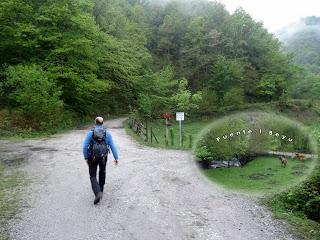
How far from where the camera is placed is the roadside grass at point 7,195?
24.2 feet

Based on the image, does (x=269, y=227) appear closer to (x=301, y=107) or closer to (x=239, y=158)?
(x=239, y=158)

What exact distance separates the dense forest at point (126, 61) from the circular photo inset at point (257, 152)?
18997 mm

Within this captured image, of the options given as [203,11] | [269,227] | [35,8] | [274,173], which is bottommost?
[269,227]

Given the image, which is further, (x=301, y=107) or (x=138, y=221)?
(x=301, y=107)

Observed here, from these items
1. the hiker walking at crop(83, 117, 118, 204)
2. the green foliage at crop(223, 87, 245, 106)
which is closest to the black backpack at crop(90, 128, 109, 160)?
the hiker walking at crop(83, 117, 118, 204)

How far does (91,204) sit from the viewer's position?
28.0 ft

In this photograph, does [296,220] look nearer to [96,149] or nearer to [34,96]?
[96,149]

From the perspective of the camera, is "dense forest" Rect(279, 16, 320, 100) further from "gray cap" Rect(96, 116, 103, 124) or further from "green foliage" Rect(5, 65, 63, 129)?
"gray cap" Rect(96, 116, 103, 124)

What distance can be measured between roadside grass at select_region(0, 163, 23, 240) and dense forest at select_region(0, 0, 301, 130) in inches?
487

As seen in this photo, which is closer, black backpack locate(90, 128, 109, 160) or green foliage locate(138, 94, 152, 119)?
black backpack locate(90, 128, 109, 160)

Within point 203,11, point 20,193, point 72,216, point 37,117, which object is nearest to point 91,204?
point 72,216

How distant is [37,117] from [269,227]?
64.9 ft

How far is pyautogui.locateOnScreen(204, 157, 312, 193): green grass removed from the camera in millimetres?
6570

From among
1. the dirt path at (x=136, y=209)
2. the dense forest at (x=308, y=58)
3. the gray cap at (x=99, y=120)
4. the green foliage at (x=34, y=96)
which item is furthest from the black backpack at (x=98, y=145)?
the dense forest at (x=308, y=58)
